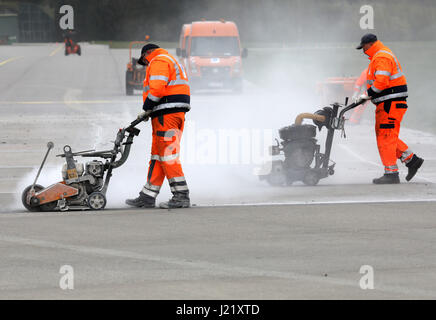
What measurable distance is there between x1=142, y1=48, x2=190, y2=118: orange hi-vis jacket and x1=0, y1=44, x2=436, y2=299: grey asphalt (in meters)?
1.09

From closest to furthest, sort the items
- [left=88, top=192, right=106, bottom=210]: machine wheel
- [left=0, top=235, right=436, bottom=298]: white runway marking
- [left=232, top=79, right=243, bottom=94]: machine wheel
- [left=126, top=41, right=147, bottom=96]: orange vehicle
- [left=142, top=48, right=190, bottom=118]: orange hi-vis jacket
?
[left=0, top=235, right=436, bottom=298]: white runway marking → [left=142, top=48, right=190, bottom=118]: orange hi-vis jacket → [left=88, top=192, right=106, bottom=210]: machine wheel → [left=126, top=41, right=147, bottom=96]: orange vehicle → [left=232, top=79, right=243, bottom=94]: machine wheel

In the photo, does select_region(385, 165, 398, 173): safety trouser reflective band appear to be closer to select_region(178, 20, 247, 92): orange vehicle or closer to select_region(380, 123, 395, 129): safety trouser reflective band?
select_region(380, 123, 395, 129): safety trouser reflective band

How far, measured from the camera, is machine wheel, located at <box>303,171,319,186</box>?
1163 cm

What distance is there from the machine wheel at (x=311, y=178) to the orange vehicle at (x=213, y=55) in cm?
1999

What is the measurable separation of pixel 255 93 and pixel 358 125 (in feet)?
34.1

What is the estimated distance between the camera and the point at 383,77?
37.2ft

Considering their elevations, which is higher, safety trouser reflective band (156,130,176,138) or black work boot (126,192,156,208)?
safety trouser reflective band (156,130,176,138)

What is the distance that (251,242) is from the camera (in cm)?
796

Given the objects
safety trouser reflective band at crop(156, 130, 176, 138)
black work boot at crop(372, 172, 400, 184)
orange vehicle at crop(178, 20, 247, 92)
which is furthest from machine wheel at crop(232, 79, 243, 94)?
safety trouser reflective band at crop(156, 130, 176, 138)

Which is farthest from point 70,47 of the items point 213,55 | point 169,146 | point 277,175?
point 169,146

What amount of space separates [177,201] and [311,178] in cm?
247

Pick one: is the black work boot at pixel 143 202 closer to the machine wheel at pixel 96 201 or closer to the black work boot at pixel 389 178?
the machine wheel at pixel 96 201
